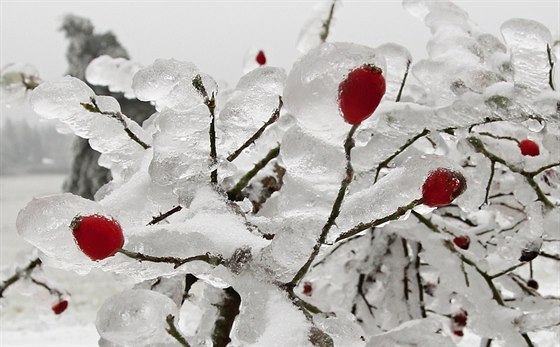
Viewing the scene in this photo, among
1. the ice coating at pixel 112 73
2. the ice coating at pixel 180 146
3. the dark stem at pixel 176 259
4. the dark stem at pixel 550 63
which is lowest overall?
the ice coating at pixel 112 73

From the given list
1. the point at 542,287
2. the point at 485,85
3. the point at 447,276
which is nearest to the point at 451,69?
the point at 485,85

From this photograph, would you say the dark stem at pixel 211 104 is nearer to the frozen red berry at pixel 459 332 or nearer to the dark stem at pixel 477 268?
the dark stem at pixel 477 268

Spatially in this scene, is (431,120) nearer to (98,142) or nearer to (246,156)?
(246,156)

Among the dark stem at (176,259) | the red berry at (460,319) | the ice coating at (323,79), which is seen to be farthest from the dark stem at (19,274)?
the red berry at (460,319)

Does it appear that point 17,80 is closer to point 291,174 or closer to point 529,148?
point 291,174

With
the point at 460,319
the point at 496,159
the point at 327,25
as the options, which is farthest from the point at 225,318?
the point at 460,319
